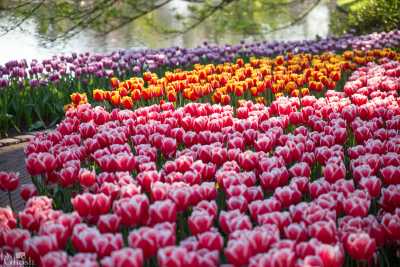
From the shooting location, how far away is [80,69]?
9203 mm

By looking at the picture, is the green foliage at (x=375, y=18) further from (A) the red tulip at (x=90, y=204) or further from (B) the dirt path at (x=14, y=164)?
(A) the red tulip at (x=90, y=204)

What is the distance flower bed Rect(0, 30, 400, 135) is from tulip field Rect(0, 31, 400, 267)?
1.56 meters

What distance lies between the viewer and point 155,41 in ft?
78.7

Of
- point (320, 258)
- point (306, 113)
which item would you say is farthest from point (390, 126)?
point (320, 258)

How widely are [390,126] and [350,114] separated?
427 millimetres

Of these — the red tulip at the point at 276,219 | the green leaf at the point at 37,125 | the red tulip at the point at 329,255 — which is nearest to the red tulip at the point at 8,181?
the red tulip at the point at 276,219

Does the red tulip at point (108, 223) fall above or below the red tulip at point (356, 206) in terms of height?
above

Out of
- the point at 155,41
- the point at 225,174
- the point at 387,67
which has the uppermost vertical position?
the point at 225,174

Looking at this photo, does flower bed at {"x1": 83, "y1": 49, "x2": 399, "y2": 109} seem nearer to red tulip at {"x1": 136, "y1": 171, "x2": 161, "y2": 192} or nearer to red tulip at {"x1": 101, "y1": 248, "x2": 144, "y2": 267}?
red tulip at {"x1": 136, "y1": 171, "x2": 161, "y2": 192}

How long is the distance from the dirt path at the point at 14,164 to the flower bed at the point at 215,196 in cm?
61

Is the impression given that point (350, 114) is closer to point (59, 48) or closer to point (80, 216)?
point (80, 216)

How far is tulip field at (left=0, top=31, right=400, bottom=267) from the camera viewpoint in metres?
2.46

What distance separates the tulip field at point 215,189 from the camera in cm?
246

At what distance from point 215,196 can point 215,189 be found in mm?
75
